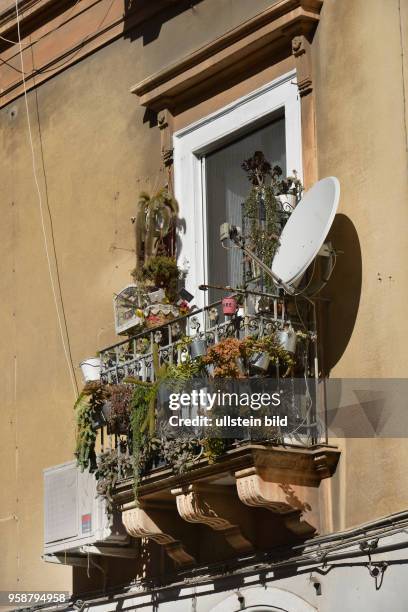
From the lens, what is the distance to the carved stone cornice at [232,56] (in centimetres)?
1345

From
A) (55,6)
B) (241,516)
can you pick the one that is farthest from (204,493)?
(55,6)

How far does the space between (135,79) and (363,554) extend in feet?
20.0

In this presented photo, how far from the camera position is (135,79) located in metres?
15.8

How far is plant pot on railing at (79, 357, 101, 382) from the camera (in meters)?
14.4

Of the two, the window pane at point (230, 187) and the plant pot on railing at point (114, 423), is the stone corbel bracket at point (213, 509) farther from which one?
the window pane at point (230, 187)

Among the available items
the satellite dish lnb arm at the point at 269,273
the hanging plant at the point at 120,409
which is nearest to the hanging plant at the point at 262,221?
the satellite dish lnb arm at the point at 269,273

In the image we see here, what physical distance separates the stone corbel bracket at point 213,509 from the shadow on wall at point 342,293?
1391mm

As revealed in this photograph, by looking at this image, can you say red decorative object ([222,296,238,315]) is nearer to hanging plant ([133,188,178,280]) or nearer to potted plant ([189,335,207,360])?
potted plant ([189,335,207,360])

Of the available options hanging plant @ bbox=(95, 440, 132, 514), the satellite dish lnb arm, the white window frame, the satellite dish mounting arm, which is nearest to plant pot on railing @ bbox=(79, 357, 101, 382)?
hanging plant @ bbox=(95, 440, 132, 514)

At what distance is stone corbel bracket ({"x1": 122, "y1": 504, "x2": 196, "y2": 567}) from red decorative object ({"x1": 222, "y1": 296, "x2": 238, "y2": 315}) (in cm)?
200

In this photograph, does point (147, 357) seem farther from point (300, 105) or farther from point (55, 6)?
point (55, 6)

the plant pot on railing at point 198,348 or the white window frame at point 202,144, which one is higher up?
the white window frame at point 202,144

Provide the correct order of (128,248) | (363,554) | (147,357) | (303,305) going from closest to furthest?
(363,554), (303,305), (147,357), (128,248)

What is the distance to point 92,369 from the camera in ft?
47.1
